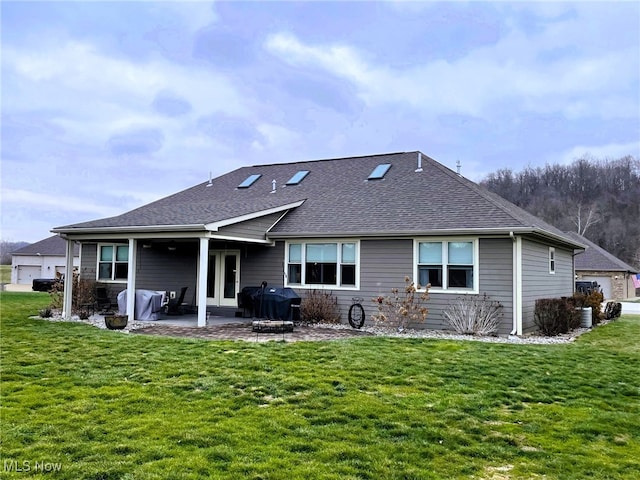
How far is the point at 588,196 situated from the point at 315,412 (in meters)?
58.3

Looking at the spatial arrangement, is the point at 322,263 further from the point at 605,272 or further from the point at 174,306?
the point at 605,272

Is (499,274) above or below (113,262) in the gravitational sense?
below

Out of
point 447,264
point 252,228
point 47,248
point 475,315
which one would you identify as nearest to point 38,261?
point 47,248

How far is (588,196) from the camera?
179 feet

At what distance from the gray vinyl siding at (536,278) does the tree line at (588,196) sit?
39608mm

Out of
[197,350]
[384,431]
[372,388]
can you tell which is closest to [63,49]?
[197,350]

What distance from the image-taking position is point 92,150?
22.9 metres

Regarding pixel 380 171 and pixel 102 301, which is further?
pixel 380 171

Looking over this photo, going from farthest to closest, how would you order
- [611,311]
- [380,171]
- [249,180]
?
[249,180] → [611,311] → [380,171]

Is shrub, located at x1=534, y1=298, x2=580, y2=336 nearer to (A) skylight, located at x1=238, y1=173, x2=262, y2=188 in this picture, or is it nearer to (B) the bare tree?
(A) skylight, located at x1=238, y1=173, x2=262, y2=188

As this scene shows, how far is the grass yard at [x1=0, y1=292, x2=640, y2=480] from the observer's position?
12.3 ft

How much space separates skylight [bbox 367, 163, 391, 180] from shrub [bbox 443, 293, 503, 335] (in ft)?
18.6

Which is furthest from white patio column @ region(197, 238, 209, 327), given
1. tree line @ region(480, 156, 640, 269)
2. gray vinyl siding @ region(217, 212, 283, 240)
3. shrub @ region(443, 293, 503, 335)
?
tree line @ region(480, 156, 640, 269)

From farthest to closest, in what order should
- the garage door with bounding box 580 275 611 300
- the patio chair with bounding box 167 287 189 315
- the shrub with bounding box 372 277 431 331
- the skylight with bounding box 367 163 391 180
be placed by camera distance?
1. the garage door with bounding box 580 275 611 300
2. the skylight with bounding box 367 163 391 180
3. the patio chair with bounding box 167 287 189 315
4. the shrub with bounding box 372 277 431 331
